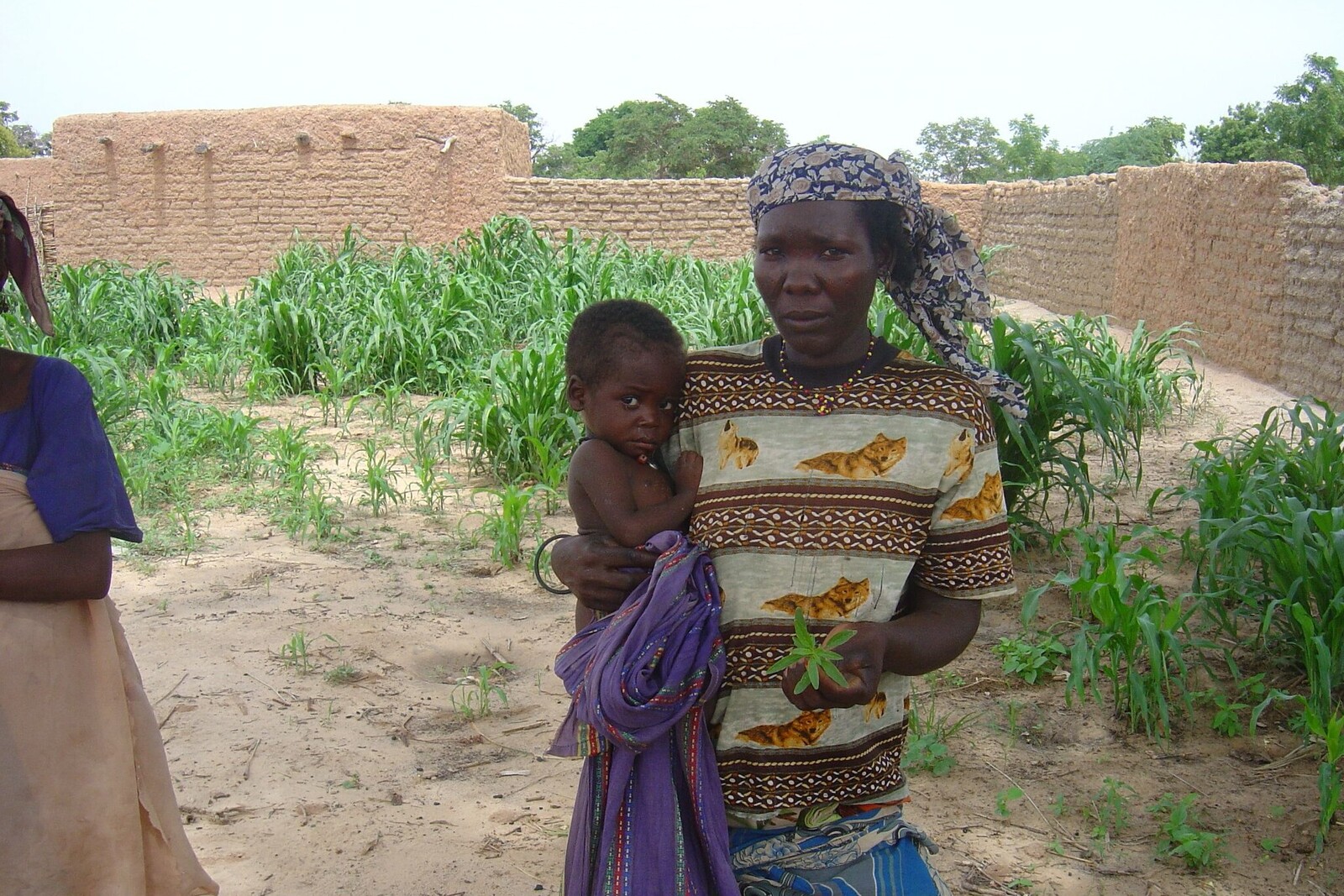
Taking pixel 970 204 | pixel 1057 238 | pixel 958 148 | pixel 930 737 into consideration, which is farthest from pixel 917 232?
pixel 958 148

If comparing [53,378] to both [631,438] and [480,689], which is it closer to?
[631,438]

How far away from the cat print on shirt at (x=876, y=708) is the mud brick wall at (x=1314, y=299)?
6.72 metres

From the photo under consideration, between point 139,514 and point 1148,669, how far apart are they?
14.1 feet

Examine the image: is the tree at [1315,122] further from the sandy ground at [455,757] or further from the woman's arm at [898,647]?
the woman's arm at [898,647]

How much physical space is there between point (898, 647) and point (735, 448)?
33 centimetres

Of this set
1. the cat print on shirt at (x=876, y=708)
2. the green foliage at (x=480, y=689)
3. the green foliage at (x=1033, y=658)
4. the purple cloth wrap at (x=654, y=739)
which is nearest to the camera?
the purple cloth wrap at (x=654, y=739)

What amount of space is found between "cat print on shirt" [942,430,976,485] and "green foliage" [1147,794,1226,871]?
1715 millimetres

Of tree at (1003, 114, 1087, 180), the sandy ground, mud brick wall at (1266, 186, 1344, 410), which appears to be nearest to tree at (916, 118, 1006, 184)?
tree at (1003, 114, 1087, 180)

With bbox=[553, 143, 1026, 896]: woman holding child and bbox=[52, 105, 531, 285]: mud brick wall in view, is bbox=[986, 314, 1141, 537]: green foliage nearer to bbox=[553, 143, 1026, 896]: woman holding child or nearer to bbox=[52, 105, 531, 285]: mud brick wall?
bbox=[553, 143, 1026, 896]: woman holding child

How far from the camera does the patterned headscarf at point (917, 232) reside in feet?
4.80

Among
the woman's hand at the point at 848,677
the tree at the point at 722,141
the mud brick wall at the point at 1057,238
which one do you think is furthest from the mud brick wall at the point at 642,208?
the tree at the point at 722,141

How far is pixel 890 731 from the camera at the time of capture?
1.59 metres

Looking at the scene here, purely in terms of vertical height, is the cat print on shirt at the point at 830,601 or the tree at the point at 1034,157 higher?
the tree at the point at 1034,157

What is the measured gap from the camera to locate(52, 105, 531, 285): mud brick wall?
43.6ft
